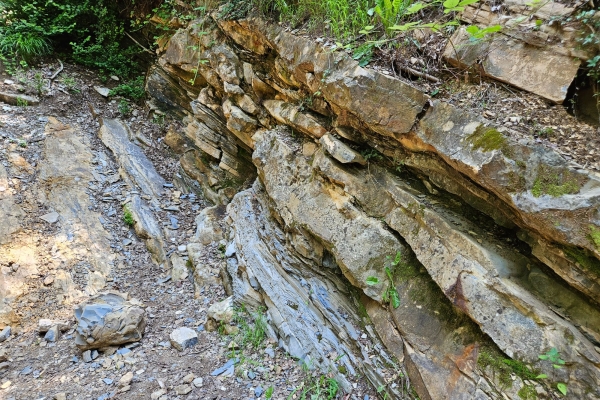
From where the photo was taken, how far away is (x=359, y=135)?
4.13 metres

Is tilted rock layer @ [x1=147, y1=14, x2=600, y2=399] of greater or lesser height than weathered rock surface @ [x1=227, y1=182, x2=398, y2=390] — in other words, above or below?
above

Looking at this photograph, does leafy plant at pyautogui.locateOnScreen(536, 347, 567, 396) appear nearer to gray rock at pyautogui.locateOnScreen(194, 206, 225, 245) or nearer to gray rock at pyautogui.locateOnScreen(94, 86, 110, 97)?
gray rock at pyautogui.locateOnScreen(194, 206, 225, 245)

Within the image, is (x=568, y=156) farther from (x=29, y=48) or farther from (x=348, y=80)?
(x=29, y=48)

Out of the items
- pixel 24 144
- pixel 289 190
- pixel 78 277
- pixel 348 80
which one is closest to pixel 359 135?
pixel 348 80

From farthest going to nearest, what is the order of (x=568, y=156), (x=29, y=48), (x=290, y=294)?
(x=29, y=48), (x=290, y=294), (x=568, y=156)

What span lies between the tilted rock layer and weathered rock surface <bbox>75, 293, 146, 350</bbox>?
4.09ft

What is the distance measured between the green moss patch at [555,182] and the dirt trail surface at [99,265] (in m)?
2.36

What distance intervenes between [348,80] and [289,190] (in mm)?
1616

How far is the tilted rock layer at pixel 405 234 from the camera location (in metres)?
2.65

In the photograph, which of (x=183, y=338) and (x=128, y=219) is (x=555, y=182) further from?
(x=128, y=219)

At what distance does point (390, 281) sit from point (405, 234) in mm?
502

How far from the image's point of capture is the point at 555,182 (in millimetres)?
2547

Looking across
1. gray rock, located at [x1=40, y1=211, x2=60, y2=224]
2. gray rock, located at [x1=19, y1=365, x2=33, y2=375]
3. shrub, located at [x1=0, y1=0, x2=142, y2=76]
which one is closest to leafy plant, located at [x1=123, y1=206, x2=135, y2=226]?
gray rock, located at [x1=40, y1=211, x2=60, y2=224]

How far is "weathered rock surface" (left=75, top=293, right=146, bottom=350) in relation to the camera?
423 cm
